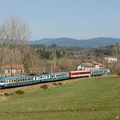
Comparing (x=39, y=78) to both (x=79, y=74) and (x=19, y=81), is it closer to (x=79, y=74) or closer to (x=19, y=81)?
(x=19, y=81)

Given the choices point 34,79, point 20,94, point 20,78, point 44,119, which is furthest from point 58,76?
point 44,119

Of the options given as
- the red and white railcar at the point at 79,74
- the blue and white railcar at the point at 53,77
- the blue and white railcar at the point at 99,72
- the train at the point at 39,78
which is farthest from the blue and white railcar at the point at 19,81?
the blue and white railcar at the point at 99,72

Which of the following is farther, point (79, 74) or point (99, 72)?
point (99, 72)

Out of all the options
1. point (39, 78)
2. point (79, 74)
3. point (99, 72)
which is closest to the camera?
point (39, 78)

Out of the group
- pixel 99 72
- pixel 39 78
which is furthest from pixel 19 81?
pixel 99 72

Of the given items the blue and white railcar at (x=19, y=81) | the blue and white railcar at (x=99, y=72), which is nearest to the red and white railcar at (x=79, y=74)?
the blue and white railcar at (x=99, y=72)

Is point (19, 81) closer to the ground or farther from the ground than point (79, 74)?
farther from the ground

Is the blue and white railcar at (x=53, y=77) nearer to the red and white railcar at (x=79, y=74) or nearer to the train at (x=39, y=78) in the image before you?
the train at (x=39, y=78)

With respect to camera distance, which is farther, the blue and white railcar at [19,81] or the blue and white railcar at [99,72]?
the blue and white railcar at [99,72]

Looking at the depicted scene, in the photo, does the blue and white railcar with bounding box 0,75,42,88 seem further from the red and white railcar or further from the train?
the red and white railcar

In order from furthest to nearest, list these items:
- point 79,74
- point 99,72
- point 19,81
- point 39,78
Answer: point 99,72 → point 79,74 → point 39,78 → point 19,81

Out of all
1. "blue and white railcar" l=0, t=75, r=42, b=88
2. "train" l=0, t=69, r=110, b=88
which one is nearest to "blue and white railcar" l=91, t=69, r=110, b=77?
"train" l=0, t=69, r=110, b=88

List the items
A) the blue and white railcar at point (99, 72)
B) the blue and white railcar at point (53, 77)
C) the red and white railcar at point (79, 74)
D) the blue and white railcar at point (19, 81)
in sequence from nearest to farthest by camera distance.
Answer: the blue and white railcar at point (19, 81) → the blue and white railcar at point (53, 77) → the red and white railcar at point (79, 74) → the blue and white railcar at point (99, 72)

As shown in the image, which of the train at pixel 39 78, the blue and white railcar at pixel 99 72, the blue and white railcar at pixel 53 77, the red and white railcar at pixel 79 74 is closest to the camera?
the train at pixel 39 78
